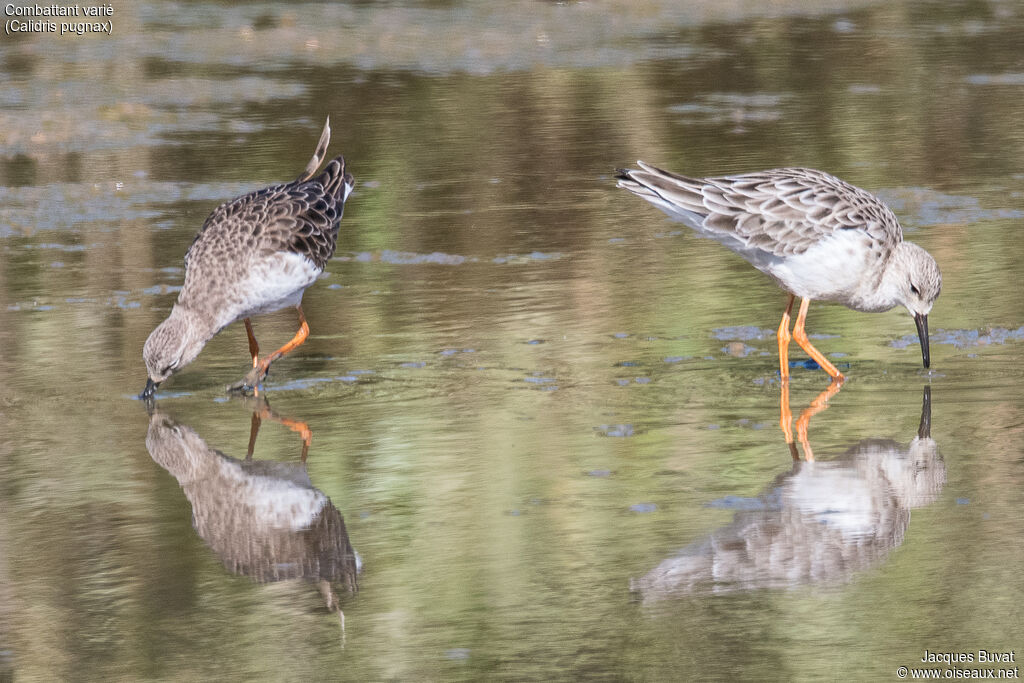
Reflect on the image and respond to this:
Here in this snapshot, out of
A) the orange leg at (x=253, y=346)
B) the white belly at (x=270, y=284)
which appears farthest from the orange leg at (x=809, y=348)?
the orange leg at (x=253, y=346)

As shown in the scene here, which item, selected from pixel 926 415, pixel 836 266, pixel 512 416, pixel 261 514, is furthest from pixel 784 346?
pixel 261 514

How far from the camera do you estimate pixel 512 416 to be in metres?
8.20

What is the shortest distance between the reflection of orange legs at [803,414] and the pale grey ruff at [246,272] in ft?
9.44

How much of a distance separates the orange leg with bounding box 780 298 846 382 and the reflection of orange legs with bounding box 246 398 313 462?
2.76 metres

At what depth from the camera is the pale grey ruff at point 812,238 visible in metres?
9.09

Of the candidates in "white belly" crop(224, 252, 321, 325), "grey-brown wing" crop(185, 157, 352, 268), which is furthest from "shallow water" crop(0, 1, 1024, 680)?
"grey-brown wing" crop(185, 157, 352, 268)

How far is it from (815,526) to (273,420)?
3.10m

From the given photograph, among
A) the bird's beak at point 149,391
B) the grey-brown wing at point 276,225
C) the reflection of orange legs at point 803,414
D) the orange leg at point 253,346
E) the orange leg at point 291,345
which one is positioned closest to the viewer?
the reflection of orange legs at point 803,414

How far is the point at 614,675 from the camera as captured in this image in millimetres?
5348

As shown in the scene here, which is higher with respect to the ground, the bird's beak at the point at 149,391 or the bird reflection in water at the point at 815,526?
the bird reflection in water at the point at 815,526

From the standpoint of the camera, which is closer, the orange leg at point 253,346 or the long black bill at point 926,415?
the long black bill at point 926,415

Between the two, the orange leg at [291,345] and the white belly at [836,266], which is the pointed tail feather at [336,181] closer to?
the orange leg at [291,345]

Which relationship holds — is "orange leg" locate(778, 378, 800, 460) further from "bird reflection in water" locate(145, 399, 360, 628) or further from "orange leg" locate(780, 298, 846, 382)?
"bird reflection in water" locate(145, 399, 360, 628)

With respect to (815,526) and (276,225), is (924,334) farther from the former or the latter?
(276,225)
